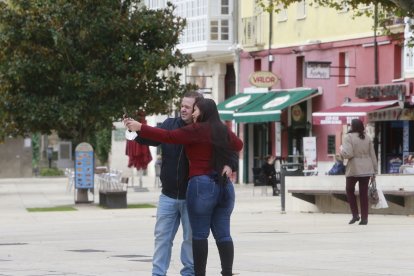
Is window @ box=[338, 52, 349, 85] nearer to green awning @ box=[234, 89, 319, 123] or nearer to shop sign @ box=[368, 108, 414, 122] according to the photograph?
green awning @ box=[234, 89, 319, 123]

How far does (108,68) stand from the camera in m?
35.2

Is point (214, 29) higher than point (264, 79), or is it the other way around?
point (214, 29)

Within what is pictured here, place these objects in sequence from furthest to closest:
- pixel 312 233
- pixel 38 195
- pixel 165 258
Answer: pixel 38 195 < pixel 312 233 < pixel 165 258

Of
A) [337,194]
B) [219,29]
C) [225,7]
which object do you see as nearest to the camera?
[337,194]

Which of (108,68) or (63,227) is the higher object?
(108,68)

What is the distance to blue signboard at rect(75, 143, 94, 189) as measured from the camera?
3606 centimetres

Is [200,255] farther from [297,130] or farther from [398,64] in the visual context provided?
[297,130]

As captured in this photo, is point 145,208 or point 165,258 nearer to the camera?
point 165,258

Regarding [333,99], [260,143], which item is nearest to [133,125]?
[333,99]

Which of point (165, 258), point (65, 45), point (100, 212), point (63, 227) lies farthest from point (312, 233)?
point (65, 45)

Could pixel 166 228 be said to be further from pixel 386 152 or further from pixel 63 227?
pixel 386 152

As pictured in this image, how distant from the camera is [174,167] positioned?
1318 cm

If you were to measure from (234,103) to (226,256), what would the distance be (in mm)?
43526

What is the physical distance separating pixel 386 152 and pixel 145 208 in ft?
46.8
